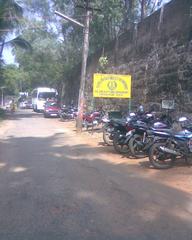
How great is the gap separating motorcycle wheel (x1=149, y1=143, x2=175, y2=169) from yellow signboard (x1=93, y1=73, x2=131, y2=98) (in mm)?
8581

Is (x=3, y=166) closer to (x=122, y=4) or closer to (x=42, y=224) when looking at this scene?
(x=42, y=224)

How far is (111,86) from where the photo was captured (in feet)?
64.8

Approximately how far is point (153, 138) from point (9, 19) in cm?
2230

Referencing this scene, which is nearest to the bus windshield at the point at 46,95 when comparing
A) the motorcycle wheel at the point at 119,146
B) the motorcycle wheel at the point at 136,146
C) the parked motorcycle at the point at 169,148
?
the motorcycle wheel at the point at 119,146

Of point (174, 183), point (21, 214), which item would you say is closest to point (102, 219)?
point (21, 214)

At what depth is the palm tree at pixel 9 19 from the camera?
29.6m

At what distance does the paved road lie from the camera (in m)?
6.19

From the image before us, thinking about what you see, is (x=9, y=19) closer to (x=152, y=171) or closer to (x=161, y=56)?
(x=161, y=56)

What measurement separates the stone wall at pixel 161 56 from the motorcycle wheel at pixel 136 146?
4284mm

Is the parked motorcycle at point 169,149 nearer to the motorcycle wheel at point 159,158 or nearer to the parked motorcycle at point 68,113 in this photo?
the motorcycle wheel at point 159,158

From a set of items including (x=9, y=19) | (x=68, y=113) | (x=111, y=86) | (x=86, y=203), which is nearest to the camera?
(x=86, y=203)

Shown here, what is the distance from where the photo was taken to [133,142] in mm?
13008

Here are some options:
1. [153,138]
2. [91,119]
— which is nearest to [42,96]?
[91,119]

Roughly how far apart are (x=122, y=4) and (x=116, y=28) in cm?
254
